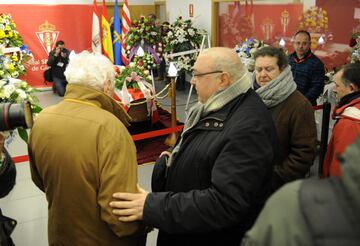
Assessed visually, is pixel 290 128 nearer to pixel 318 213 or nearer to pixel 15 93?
pixel 318 213

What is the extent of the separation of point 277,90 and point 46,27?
818 cm

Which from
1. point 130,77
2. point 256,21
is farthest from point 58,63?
point 256,21

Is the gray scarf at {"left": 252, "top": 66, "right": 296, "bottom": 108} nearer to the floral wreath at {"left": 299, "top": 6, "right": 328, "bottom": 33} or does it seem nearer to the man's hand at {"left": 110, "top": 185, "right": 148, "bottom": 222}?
the man's hand at {"left": 110, "top": 185, "right": 148, "bottom": 222}

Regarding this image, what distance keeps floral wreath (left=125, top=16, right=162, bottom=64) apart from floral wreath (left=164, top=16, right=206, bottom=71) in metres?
0.34

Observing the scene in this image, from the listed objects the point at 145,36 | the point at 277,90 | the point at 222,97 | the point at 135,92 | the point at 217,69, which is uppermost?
the point at 145,36

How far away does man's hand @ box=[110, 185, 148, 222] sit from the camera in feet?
4.81

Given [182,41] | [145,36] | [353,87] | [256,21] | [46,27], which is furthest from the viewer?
[46,27]

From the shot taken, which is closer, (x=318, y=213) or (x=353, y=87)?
(x=318, y=213)

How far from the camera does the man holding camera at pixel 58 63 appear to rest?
813 centimetres

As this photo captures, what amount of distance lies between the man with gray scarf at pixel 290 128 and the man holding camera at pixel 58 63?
22.2ft

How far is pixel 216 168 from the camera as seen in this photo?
1.35m

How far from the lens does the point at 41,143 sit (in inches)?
60.3

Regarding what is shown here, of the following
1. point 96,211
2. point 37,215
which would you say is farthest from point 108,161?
point 37,215

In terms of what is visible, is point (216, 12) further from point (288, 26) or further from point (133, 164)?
point (133, 164)
